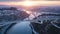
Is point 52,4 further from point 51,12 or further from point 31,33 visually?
point 31,33

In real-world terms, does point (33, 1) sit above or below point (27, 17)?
above

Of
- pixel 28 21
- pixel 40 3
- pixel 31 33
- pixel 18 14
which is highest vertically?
pixel 40 3

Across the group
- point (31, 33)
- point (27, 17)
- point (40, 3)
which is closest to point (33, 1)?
point (40, 3)

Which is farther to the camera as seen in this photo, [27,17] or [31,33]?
[27,17]

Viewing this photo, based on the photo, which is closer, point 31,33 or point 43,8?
point 31,33

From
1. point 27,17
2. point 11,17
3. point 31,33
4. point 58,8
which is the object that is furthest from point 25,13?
point 58,8

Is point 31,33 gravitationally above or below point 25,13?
below

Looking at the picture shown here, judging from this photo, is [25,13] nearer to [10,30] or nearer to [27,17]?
[27,17]

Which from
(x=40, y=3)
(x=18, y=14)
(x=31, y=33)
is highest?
(x=40, y=3)
